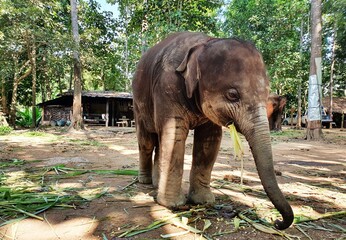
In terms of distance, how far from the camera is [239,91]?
7.73 ft

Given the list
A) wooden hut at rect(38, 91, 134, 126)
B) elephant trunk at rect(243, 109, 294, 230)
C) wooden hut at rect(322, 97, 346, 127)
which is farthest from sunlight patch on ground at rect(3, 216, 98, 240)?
wooden hut at rect(322, 97, 346, 127)

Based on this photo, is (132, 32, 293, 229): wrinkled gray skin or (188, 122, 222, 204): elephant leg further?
(188, 122, 222, 204): elephant leg

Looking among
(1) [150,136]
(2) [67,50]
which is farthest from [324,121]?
(1) [150,136]

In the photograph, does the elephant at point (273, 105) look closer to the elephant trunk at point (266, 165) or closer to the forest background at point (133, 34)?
the elephant trunk at point (266, 165)

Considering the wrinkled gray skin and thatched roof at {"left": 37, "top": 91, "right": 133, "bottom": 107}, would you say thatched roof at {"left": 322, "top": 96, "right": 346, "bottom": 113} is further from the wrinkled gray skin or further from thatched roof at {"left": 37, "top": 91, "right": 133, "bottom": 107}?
the wrinkled gray skin

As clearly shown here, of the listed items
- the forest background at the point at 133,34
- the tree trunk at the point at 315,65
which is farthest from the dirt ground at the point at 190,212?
the tree trunk at the point at 315,65

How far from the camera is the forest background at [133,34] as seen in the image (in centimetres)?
1480

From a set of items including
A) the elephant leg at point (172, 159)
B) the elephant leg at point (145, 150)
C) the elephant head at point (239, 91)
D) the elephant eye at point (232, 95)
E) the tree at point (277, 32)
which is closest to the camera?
the elephant head at point (239, 91)

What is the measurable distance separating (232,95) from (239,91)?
69mm

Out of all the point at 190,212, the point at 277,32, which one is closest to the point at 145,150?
the point at 190,212

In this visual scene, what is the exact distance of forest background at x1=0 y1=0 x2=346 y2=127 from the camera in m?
14.8

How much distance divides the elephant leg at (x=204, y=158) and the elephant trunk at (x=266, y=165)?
93cm

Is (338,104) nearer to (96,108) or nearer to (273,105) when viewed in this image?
(96,108)

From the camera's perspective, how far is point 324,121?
27.3 metres
